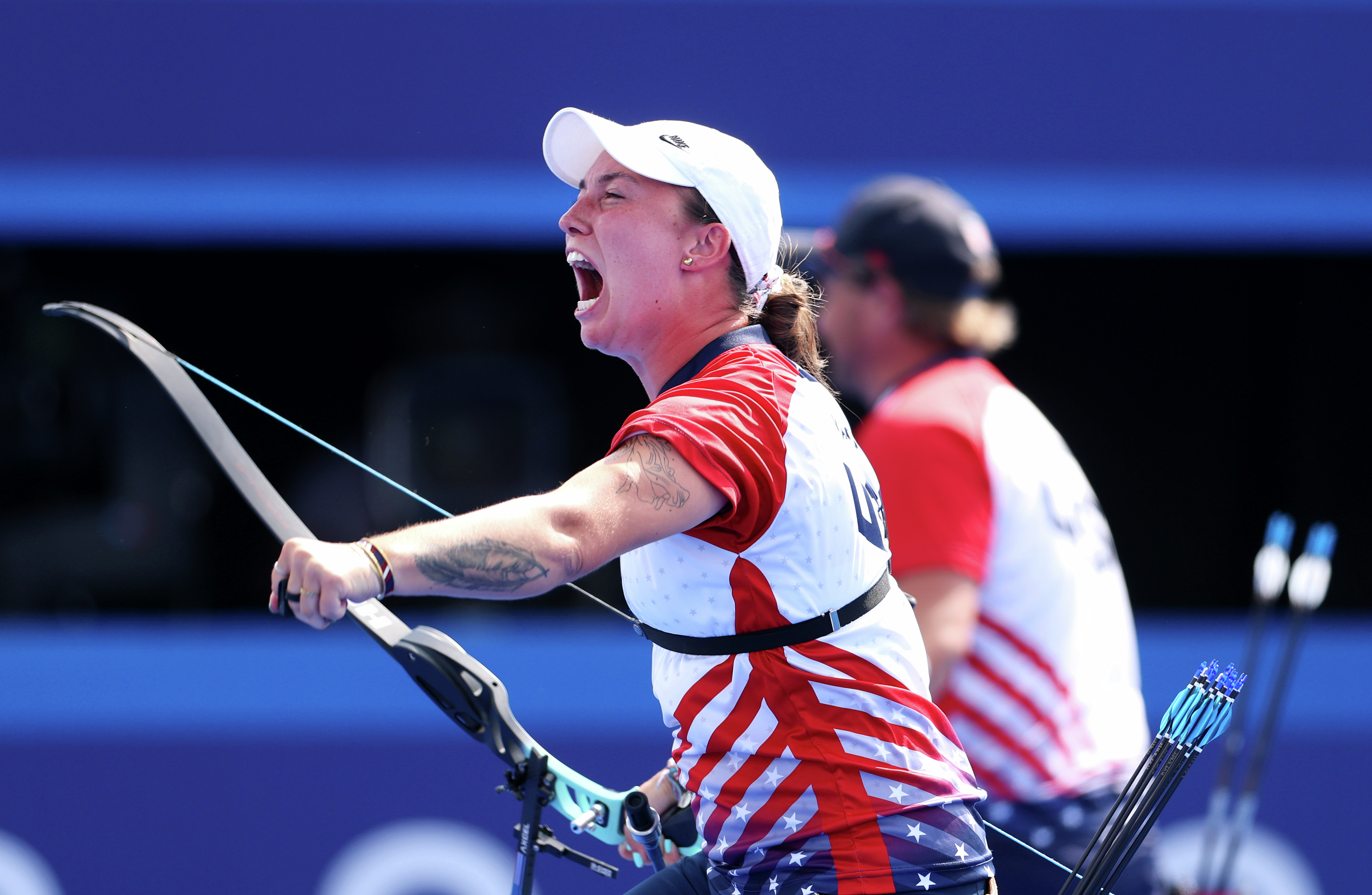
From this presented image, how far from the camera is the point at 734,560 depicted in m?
1.68

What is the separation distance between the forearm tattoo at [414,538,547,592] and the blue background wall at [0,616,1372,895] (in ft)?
11.2

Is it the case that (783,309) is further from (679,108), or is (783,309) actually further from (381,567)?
(679,108)

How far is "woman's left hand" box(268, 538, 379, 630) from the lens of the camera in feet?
4.44

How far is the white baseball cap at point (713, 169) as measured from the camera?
6.30 ft

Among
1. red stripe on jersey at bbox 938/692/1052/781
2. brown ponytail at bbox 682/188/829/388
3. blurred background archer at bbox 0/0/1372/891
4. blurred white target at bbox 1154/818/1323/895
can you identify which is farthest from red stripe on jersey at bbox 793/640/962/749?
blurred white target at bbox 1154/818/1323/895

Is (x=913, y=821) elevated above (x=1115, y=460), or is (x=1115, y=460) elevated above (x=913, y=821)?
(x=1115, y=460)

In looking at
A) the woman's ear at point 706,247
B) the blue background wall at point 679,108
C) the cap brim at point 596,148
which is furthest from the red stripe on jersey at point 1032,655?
the blue background wall at point 679,108

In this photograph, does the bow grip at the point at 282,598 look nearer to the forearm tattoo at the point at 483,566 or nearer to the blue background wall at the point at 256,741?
the forearm tattoo at the point at 483,566

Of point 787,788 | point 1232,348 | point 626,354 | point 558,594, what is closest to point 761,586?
point 787,788

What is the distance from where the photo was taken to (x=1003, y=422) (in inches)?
105

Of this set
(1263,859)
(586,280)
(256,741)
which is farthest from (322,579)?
(1263,859)

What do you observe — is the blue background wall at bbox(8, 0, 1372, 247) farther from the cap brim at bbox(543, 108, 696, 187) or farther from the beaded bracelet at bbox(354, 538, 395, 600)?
the beaded bracelet at bbox(354, 538, 395, 600)

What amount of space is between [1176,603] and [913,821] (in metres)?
4.67

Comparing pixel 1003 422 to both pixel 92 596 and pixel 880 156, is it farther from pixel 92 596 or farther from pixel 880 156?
pixel 92 596
